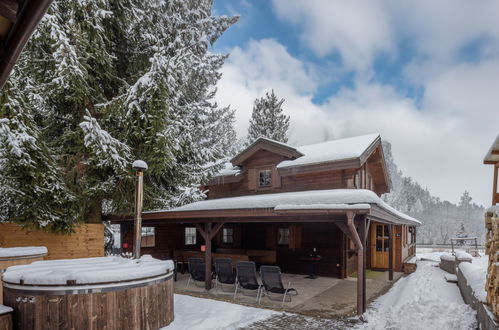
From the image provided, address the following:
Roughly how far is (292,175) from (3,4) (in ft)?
33.5

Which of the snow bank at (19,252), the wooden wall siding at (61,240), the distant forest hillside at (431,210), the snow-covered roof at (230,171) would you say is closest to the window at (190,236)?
the snow-covered roof at (230,171)

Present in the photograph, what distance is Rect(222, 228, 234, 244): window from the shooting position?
13573 millimetres

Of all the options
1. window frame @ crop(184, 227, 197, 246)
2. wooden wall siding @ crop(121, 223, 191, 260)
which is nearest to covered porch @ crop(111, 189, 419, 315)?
wooden wall siding @ crop(121, 223, 191, 260)

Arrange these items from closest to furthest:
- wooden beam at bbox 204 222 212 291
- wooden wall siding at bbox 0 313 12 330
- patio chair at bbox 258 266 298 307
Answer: wooden wall siding at bbox 0 313 12 330 < patio chair at bbox 258 266 298 307 < wooden beam at bbox 204 222 212 291

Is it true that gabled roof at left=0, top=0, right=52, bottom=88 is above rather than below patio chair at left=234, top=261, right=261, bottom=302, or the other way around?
above

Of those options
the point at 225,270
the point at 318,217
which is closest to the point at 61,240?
the point at 225,270

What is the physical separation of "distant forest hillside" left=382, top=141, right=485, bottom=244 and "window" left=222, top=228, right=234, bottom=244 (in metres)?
26.7

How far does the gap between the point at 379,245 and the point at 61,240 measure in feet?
38.6

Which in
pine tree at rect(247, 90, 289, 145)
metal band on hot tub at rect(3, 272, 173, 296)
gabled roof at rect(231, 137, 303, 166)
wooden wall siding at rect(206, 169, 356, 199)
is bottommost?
metal band on hot tub at rect(3, 272, 173, 296)

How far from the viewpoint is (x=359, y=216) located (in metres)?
7.01

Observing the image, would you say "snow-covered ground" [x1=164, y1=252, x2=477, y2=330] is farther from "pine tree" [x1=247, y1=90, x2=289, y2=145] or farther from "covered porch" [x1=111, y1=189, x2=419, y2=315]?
"pine tree" [x1=247, y1=90, x2=289, y2=145]

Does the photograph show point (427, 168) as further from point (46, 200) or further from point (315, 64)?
point (46, 200)

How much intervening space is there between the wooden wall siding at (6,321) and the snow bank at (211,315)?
7.45 feet

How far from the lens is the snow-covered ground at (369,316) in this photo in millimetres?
5684
